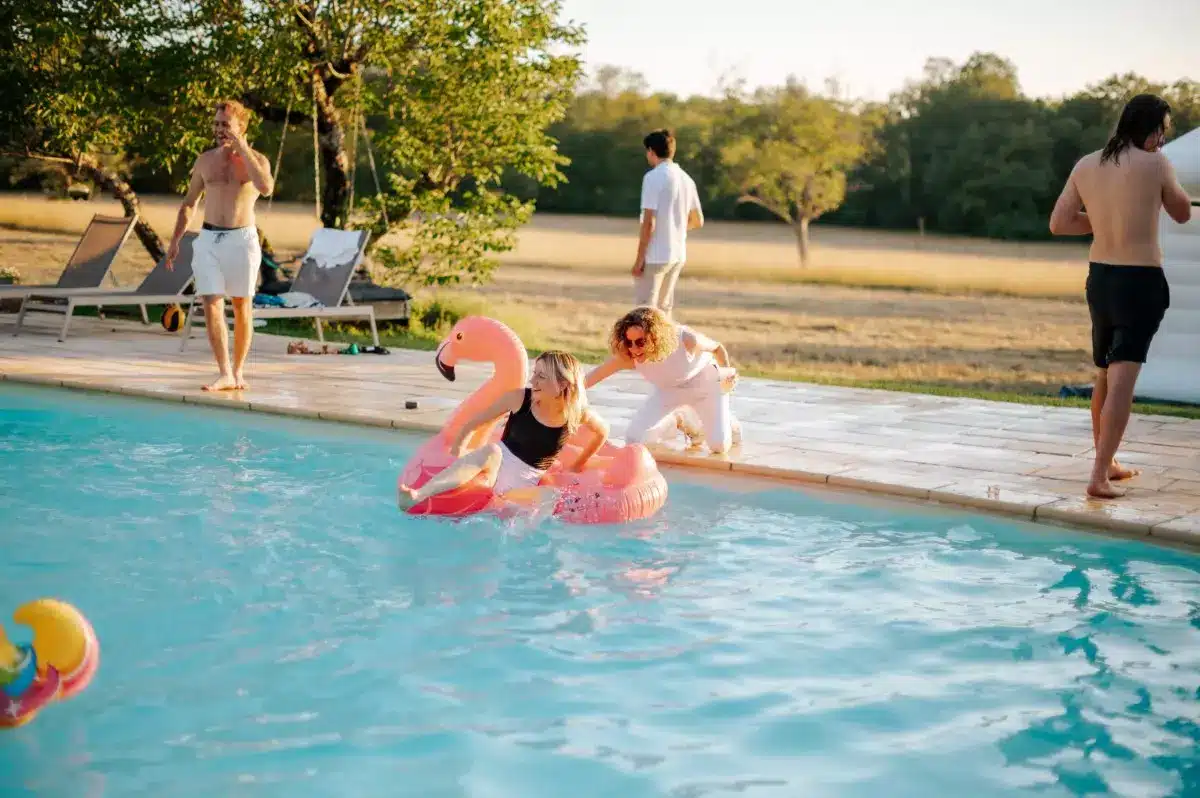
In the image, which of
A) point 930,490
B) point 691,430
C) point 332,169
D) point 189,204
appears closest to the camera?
point 930,490

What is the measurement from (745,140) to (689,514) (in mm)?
26973

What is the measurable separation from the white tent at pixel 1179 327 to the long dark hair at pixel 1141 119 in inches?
142

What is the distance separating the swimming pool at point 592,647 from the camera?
10.9 ft

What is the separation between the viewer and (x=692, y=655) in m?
4.07

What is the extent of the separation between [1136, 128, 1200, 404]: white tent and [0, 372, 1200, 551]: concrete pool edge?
3.51 m

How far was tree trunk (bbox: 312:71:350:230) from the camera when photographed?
12.6 metres

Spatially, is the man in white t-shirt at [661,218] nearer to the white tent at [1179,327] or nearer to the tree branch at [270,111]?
the white tent at [1179,327]

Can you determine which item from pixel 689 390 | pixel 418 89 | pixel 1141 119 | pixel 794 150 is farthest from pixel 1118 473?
pixel 794 150

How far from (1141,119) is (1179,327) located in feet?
12.8

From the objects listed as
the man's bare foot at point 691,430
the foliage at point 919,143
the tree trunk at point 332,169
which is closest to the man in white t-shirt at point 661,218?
the man's bare foot at point 691,430

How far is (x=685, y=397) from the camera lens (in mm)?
6207

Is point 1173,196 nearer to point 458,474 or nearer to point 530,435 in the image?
point 530,435

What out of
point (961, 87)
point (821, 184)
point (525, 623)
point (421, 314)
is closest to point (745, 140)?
point (821, 184)

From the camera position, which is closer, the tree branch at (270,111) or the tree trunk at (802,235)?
the tree branch at (270,111)
